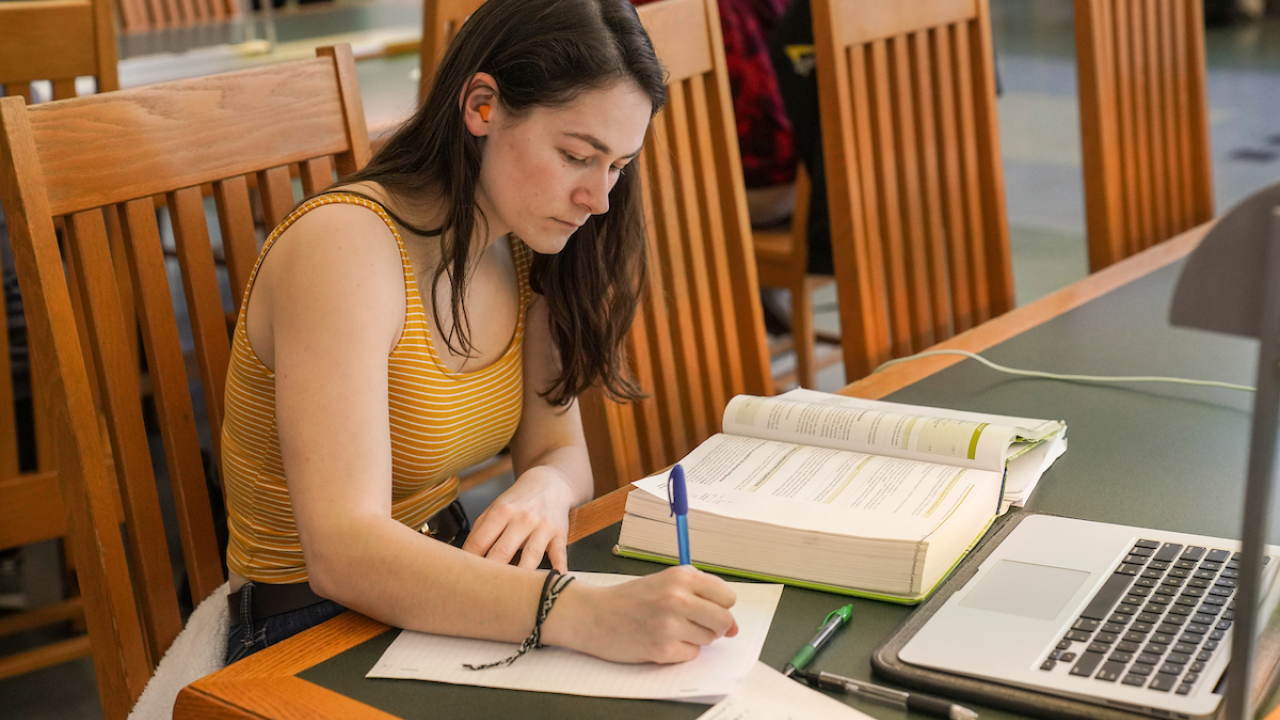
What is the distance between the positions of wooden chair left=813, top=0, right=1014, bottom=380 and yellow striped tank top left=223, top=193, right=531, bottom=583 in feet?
1.78

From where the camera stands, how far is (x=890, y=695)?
0.77 metres

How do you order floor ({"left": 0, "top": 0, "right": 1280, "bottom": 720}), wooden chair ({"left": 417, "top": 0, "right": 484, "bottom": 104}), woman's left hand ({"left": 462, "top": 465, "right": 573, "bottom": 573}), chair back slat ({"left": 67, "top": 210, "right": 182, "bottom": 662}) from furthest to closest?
floor ({"left": 0, "top": 0, "right": 1280, "bottom": 720}) < wooden chair ({"left": 417, "top": 0, "right": 484, "bottom": 104}) < chair back slat ({"left": 67, "top": 210, "right": 182, "bottom": 662}) < woman's left hand ({"left": 462, "top": 465, "right": 573, "bottom": 573})

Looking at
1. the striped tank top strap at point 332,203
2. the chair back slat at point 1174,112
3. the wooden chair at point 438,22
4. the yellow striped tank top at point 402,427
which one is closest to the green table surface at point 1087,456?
the yellow striped tank top at point 402,427

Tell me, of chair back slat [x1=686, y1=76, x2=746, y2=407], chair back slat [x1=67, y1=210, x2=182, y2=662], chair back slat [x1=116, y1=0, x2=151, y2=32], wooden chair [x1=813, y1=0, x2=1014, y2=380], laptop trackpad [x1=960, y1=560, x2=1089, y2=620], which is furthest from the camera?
chair back slat [x1=116, y1=0, x2=151, y2=32]

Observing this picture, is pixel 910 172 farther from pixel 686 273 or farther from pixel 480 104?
pixel 480 104

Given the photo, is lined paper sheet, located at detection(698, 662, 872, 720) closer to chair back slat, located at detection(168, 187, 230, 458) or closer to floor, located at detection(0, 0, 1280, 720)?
chair back slat, located at detection(168, 187, 230, 458)

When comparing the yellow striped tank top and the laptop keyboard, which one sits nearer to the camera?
the laptop keyboard

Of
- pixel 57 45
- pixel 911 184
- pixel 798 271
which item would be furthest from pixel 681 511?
pixel 798 271

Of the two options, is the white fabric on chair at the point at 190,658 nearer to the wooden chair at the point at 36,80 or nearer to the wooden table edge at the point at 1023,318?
the wooden table edge at the point at 1023,318

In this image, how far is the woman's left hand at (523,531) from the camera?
3.28 feet

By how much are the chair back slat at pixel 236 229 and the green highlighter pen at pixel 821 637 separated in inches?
26.5

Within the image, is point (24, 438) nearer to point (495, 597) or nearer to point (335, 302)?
point (335, 302)

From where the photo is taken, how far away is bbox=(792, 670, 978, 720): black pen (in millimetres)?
746

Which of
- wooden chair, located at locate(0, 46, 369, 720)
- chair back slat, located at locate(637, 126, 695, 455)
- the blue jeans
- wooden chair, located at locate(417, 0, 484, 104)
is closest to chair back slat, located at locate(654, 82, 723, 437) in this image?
chair back slat, located at locate(637, 126, 695, 455)
